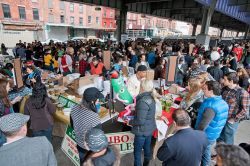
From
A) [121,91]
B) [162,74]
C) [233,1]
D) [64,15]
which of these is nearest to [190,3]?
[233,1]

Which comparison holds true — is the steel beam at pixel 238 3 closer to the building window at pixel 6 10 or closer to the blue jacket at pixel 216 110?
the blue jacket at pixel 216 110

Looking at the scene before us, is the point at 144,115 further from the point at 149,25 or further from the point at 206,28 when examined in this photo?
the point at 149,25

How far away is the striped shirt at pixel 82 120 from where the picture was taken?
7.93 feet

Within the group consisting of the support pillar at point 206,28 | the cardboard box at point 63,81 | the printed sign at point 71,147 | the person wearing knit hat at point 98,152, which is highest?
the support pillar at point 206,28

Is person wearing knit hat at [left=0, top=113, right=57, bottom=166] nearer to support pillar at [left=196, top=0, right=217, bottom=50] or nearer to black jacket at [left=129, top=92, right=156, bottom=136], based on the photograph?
black jacket at [left=129, top=92, right=156, bottom=136]

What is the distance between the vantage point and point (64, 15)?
37969 mm

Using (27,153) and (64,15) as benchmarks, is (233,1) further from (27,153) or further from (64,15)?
(64,15)

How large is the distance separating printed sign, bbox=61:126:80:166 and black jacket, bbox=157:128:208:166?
184cm

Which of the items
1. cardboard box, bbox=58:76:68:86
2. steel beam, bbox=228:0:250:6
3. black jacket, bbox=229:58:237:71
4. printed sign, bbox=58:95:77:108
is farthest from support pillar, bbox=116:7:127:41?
printed sign, bbox=58:95:77:108

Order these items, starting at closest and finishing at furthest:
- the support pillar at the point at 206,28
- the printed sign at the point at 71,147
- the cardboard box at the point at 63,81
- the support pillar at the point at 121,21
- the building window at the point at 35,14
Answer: the printed sign at the point at 71,147
the cardboard box at the point at 63,81
the support pillar at the point at 206,28
the support pillar at the point at 121,21
the building window at the point at 35,14

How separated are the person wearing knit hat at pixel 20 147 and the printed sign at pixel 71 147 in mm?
1464

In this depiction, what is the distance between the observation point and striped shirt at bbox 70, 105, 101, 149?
2.42 metres

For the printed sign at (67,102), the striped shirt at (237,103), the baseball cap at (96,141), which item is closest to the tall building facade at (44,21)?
the printed sign at (67,102)

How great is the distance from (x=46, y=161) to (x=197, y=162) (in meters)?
1.85
